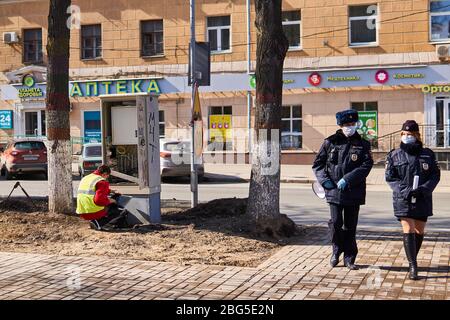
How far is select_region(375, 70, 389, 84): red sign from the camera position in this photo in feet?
81.1

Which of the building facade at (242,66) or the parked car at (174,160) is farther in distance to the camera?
the building facade at (242,66)

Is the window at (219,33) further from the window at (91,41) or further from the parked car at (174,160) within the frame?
the parked car at (174,160)

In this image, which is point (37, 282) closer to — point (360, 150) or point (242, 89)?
point (360, 150)

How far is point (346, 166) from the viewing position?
6828 mm

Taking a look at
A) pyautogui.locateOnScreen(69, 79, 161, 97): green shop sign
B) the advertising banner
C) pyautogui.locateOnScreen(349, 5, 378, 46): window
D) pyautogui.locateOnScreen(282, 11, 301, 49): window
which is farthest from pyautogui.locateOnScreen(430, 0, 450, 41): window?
the advertising banner

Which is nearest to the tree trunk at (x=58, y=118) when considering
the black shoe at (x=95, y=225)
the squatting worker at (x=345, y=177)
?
the black shoe at (x=95, y=225)

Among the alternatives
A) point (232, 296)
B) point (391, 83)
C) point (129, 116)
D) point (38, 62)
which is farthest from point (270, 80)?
point (38, 62)

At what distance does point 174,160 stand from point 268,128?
1163cm

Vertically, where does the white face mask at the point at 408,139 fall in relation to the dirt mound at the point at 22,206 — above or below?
above

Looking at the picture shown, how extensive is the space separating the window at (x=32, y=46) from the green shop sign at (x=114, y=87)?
2716mm

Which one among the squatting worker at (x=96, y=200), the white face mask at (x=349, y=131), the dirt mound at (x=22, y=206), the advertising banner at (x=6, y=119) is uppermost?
the advertising banner at (x=6, y=119)

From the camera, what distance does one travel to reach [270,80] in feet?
29.6

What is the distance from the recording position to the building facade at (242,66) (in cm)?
2448

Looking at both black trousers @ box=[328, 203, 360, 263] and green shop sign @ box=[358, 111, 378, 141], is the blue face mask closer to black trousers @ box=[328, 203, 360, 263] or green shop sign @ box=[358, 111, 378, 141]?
black trousers @ box=[328, 203, 360, 263]
